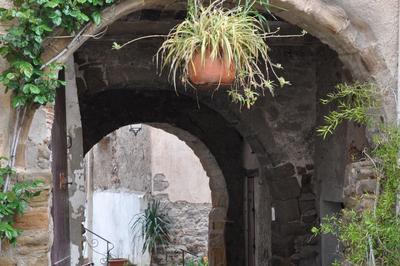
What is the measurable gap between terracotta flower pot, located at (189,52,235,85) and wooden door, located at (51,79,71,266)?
0.96 meters

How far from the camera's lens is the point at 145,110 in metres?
9.38

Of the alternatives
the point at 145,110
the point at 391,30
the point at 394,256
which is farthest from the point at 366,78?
the point at 145,110

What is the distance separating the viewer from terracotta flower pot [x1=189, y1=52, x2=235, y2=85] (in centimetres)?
383

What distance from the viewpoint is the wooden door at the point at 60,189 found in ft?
13.9

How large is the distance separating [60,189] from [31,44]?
3.74 feet

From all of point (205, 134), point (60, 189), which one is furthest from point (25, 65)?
point (205, 134)

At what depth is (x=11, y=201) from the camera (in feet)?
11.6

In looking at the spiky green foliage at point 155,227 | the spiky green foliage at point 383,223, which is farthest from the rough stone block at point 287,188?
the spiky green foliage at point 155,227

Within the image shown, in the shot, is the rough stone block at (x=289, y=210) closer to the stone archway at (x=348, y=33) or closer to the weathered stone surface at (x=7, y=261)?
the stone archway at (x=348, y=33)

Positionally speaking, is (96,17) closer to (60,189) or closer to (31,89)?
(31,89)

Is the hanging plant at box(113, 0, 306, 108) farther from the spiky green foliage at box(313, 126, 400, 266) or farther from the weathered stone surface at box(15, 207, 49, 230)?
the weathered stone surface at box(15, 207, 49, 230)

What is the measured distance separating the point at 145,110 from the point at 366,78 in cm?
516

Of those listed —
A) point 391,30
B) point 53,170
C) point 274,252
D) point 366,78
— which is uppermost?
point 391,30

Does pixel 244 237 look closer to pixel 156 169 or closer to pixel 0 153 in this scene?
pixel 156 169
